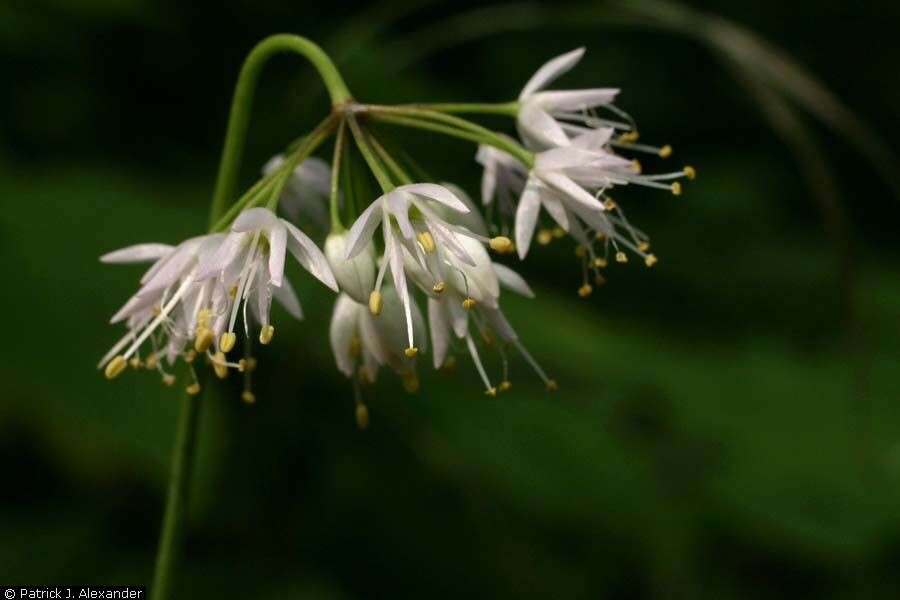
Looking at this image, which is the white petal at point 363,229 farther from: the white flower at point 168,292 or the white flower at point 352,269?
the white flower at point 168,292

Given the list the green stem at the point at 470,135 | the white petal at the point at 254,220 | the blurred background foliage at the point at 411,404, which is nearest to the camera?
the white petal at the point at 254,220

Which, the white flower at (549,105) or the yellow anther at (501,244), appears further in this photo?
the white flower at (549,105)

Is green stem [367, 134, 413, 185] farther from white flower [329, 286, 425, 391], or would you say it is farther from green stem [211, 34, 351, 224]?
white flower [329, 286, 425, 391]

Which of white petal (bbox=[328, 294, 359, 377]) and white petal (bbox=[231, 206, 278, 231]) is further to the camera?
white petal (bbox=[328, 294, 359, 377])

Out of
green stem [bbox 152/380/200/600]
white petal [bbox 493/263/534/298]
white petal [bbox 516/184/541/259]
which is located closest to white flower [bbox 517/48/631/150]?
white petal [bbox 516/184/541/259]

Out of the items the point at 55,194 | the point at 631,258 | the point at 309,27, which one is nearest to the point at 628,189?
the point at 631,258

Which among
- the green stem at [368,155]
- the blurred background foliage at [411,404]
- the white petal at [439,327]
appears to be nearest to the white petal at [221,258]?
the green stem at [368,155]
